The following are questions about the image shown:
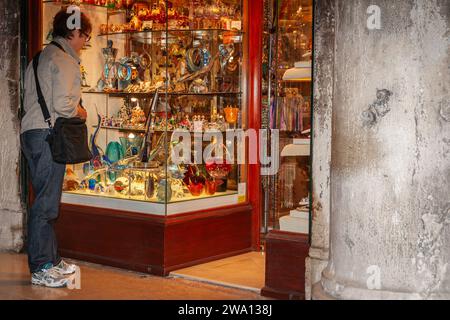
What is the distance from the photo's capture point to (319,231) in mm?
4887

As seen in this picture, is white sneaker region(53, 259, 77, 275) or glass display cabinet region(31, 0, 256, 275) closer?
white sneaker region(53, 259, 77, 275)

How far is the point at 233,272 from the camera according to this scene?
602 cm

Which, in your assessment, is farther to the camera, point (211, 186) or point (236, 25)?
point (236, 25)

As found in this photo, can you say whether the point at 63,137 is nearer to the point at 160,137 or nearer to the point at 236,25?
the point at 160,137

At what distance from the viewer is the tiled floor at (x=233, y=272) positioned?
5676 millimetres

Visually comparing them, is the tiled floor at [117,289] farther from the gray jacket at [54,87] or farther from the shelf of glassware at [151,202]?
the gray jacket at [54,87]

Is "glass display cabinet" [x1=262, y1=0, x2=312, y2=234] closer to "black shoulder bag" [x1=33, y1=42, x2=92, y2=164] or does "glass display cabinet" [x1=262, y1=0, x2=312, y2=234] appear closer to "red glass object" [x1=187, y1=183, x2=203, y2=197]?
"red glass object" [x1=187, y1=183, x2=203, y2=197]

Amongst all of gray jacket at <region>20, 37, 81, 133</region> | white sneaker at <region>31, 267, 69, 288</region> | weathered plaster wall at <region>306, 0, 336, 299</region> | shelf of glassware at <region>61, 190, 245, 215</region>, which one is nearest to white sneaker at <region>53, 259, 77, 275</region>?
white sneaker at <region>31, 267, 69, 288</region>

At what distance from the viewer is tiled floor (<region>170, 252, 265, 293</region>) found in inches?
223

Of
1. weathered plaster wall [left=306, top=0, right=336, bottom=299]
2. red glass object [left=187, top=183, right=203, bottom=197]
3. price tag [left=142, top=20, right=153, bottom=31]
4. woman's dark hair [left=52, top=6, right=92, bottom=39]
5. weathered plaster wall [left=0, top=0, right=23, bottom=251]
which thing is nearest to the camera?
weathered plaster wall [left=306, top=0, right=336, bottom=299]

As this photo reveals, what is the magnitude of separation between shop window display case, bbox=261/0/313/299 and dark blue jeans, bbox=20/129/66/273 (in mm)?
1537

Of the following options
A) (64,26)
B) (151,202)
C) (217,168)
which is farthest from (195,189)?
(64,26)

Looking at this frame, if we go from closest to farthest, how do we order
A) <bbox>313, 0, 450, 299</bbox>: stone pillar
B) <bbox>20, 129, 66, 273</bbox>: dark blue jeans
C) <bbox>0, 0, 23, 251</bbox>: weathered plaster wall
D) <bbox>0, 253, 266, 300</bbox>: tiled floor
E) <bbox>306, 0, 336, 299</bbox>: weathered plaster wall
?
<bbox>313, 0, 450, 299</bbox>: stone pillar → <bbox>306, 0, 336, 299</bbox>: weathered plaster wall → <bbox>0, 253, 266, 300</bbox>: tiled floor → <bbox>20, 129, 66, 273</bbox>: dark blue jeans → <bbox>0, 0, 23, 251</bbox>: weathered plaster wall

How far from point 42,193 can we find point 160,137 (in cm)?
118
